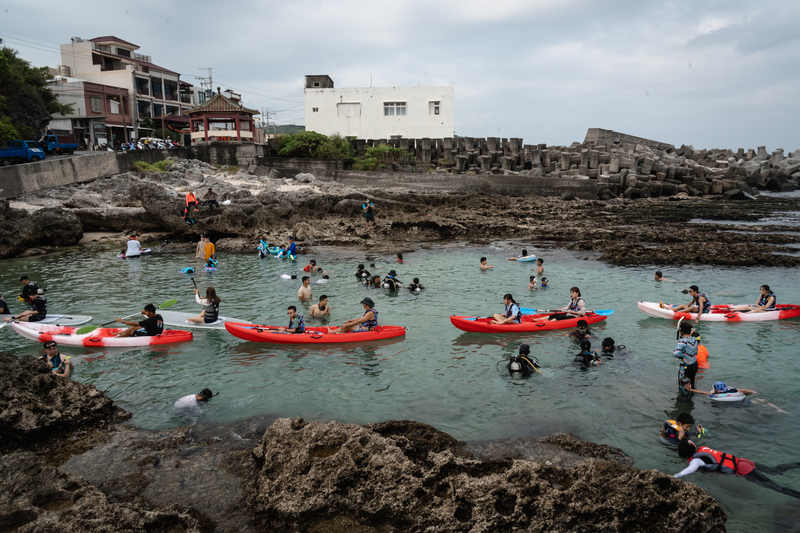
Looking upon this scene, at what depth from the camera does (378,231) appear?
82.9 ft

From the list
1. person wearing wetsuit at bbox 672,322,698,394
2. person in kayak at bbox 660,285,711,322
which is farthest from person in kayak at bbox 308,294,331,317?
person in kayak at bbox 660,285,711,322

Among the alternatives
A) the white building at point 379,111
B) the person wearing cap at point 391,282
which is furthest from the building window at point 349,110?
the person wearing cap at point 391,282

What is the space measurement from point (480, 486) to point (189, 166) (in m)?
33.6

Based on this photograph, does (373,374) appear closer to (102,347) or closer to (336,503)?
(336,503)

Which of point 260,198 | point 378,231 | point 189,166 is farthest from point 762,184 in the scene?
point 189,166

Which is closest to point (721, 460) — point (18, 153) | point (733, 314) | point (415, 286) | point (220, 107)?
point (733, 314)

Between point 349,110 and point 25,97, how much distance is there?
24095 mm

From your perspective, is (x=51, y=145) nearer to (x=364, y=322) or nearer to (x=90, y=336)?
(x=90, y=336)

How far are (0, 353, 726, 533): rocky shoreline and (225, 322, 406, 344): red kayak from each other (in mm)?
4307

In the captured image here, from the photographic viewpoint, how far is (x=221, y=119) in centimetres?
3828

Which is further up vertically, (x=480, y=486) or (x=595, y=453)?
(x=480, y=486)

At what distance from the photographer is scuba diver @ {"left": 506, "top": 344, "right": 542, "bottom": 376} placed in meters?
9.48

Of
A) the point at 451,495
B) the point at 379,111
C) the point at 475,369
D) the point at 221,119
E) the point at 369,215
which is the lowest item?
the point at 475,369

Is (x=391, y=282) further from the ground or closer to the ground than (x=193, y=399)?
further from the ground
